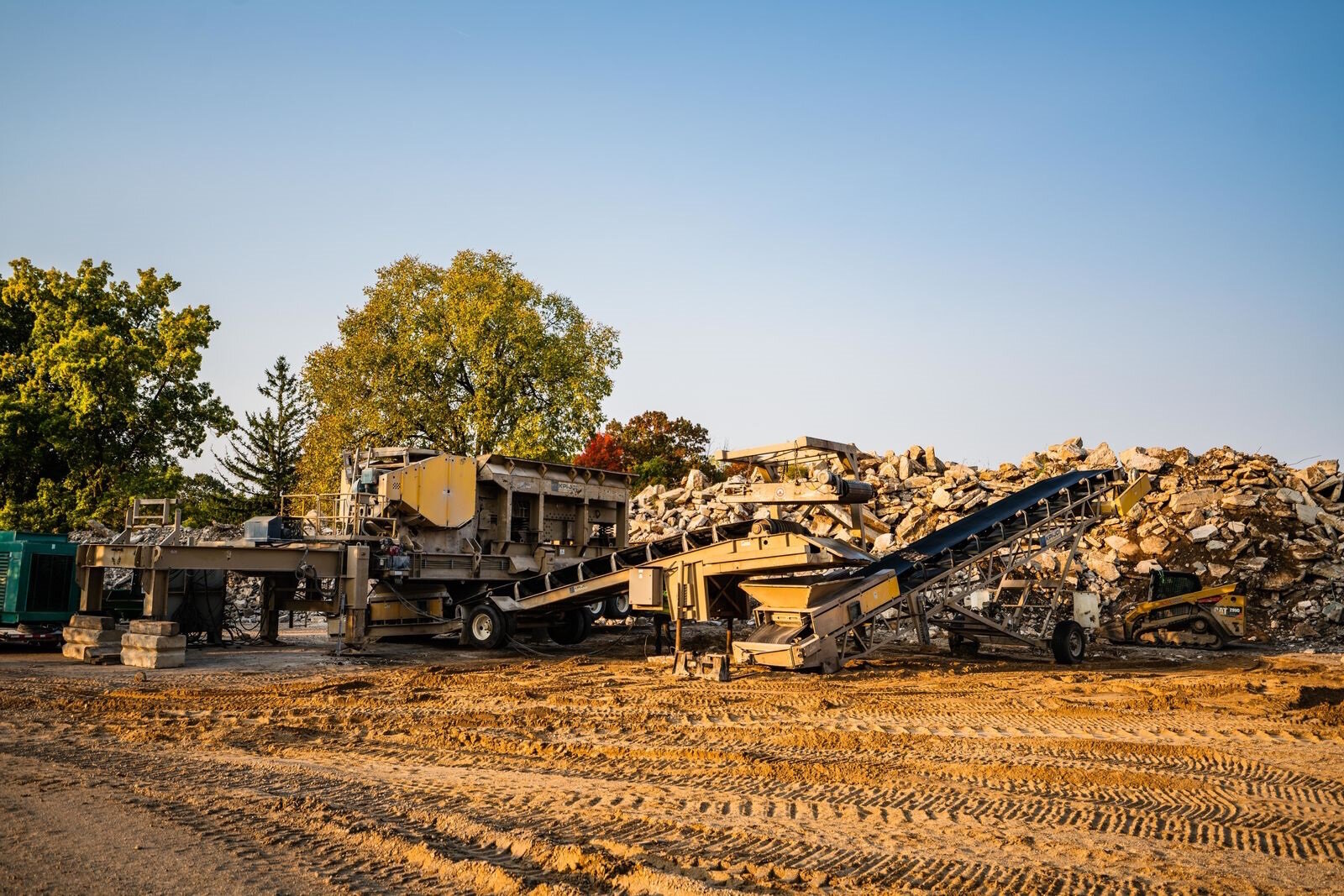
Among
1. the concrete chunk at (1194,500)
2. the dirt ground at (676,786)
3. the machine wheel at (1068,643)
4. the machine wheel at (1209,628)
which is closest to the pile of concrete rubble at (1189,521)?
the concrete chunk at (1194,500)

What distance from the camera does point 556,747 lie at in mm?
8492

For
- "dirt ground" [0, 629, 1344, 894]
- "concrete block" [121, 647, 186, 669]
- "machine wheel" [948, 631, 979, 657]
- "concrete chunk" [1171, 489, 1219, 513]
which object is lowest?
"dirt ground" [0, 629, 1344, 894]

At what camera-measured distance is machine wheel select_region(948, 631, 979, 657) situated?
16328 mm

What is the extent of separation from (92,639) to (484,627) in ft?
21.4

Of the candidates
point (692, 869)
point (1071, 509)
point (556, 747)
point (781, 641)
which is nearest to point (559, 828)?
point (692, 869)

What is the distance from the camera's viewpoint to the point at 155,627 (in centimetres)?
1476

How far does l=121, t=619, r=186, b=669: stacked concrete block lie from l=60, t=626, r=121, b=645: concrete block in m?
0.76

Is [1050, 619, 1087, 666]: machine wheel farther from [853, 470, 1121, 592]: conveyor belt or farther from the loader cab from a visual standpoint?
the loader cab

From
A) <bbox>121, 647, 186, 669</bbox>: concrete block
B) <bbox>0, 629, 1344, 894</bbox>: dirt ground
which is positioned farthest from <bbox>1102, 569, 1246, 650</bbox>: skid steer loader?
<bbox>121, 647, 186, 669</bbox>: concrete block

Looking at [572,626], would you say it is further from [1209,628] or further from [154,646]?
[1209,628]

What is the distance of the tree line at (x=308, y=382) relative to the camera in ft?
85.6

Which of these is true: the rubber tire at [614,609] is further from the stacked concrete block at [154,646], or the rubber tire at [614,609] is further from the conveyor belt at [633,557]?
the stacked concrete block at [154,646]

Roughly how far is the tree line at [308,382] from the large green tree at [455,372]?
6cm

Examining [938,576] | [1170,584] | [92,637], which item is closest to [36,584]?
[92,637]
